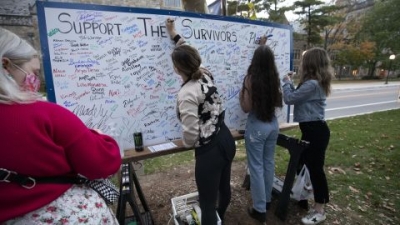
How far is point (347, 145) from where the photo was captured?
18.6 ft

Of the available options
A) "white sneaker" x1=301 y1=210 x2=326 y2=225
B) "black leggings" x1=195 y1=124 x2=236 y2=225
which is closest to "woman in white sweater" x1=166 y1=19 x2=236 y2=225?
"black leggings" x1=195 y1=124 x2=236 y2=225

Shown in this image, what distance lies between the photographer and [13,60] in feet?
3.66

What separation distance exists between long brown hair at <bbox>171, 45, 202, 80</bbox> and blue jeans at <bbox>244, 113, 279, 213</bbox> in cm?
99

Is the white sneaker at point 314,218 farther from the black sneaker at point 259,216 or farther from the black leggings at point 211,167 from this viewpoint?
the black leggings at point 211,167

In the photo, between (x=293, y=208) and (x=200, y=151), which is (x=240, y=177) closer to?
(x=293, y=208)

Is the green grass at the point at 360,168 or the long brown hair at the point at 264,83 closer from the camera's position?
the long brown hair at the point at 264,83

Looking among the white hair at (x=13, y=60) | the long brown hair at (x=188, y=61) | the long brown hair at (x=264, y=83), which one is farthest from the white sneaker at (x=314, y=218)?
the white hair at (x=13, y=60)

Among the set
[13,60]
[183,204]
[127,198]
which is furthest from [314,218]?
[13,60]

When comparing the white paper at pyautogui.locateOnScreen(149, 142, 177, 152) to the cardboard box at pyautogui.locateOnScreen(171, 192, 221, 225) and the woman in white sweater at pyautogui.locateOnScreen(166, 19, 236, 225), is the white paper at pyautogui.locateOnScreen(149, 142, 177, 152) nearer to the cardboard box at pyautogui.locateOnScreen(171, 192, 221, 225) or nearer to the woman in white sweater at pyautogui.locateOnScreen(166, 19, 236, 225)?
the woman in white sweater at pyautogui.locateOnScreen(166, 19, 236, 225)

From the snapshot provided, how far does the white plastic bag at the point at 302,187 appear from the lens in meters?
3.01

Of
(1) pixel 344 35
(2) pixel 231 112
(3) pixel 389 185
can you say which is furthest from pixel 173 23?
(1) pixel 344 35

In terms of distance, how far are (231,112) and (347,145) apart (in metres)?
4.07

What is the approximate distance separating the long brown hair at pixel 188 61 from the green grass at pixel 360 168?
2699 mm

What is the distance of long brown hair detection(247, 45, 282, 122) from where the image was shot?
8.07ft
